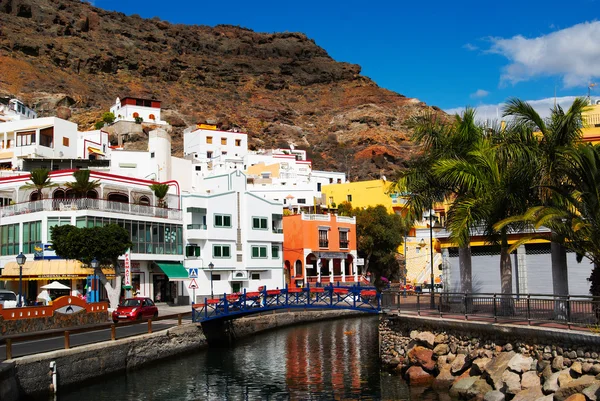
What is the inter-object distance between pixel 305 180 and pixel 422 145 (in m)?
56.4

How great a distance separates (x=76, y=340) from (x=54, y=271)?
17243mm

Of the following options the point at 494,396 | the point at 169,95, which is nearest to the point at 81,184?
the point at 494,396

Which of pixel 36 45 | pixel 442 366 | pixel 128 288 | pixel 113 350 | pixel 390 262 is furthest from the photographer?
pixel 36 45

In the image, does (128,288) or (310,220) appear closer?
(128,288)

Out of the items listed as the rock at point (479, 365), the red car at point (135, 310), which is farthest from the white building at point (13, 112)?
the rock at point (479, 365)

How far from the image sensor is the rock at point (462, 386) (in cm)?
2216

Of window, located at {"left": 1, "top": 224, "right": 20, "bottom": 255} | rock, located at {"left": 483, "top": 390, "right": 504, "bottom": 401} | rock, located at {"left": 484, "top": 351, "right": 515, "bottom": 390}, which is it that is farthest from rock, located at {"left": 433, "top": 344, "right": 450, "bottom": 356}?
window, located at {"left": 1, "top": 224, "right": 20, "bottom": 255}

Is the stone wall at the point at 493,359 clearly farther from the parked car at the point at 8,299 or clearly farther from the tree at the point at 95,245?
the parked car at the point at 8,299

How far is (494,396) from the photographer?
2039 centimetres

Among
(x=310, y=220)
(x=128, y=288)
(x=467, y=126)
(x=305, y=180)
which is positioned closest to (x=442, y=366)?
(x=467, y=126)

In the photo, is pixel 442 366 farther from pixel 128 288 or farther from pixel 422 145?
pixel 128 288

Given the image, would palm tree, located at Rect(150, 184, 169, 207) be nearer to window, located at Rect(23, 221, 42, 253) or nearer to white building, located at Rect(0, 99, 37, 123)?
window, located at Rect(23, 221, 42, 253)

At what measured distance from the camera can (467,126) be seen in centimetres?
2984

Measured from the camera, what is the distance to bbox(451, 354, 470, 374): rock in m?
24.3
